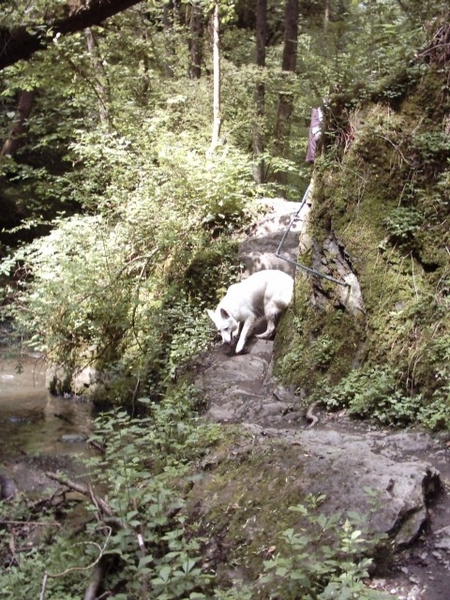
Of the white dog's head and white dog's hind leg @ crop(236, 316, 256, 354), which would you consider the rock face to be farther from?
the white dog's head

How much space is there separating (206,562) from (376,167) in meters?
5.08

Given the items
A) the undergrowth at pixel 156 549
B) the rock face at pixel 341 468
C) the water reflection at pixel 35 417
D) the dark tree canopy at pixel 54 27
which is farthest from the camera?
the water reflection at pixel 35 417

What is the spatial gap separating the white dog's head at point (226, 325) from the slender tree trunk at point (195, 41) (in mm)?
8594

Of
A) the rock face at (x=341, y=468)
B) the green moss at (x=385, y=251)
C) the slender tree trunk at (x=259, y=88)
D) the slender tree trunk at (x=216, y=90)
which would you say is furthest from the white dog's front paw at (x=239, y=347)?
the slender tree trunk at (x=259, y=88)

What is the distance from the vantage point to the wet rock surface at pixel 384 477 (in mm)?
3900

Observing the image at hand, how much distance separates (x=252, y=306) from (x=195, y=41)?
915 cm

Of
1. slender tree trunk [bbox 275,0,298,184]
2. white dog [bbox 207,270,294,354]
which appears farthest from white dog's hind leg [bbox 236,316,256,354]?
slender tree trunk [bbox 275,0,298,184]

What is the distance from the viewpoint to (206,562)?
13.7 feet

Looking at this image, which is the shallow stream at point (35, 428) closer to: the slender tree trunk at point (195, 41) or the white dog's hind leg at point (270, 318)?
the white dog's hind leg at point (270, 318)

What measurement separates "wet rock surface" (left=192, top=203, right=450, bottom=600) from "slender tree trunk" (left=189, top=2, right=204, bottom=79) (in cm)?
1122

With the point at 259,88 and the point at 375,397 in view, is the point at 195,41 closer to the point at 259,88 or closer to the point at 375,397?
the point at 259,88

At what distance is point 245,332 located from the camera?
9117mm

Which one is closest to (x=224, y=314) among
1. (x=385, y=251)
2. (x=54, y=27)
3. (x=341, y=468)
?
(x=385, y=251)

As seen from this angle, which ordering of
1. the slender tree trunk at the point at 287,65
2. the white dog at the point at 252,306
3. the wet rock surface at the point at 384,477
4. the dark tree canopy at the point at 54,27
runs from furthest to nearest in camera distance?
1. the slender tree trunk at the point at 287,65
2. the white dog at the point at 252,306
3. the dark tree canopy at the point at 54,27
4. the wet rock surface at the point at 384,477
